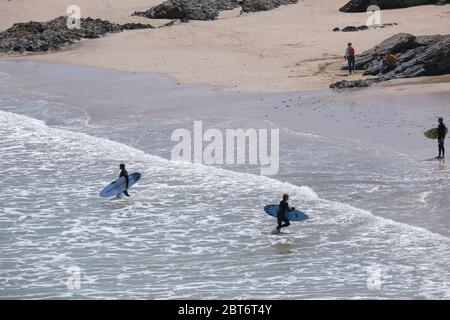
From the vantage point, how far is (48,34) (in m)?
44.0

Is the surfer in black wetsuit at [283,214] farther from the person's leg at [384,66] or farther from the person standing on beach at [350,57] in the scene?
the person standing on beach at [350,57]

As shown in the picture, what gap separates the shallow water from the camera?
48.7ft

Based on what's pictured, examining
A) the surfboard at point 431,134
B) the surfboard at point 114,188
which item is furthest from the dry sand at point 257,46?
the surfboard at point 114,188

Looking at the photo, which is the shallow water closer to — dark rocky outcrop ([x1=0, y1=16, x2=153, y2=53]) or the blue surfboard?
the blue surfboard

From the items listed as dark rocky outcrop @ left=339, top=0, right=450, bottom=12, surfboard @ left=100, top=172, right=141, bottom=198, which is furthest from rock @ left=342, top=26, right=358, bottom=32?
surfboard @ left=100, top=172, right=141, bottom=198

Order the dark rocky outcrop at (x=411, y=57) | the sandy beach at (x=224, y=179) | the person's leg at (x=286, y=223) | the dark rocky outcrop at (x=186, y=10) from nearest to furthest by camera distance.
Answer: the sandy beach at (x=224, y=179) → the person's leg at (x=286, y=223) → the dark rocky outcrop at (x=411, y=57) → the dark rocky outcrop at (x=186, y=10)

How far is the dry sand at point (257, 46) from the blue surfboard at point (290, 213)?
40.1ft

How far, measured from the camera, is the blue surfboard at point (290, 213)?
17.1 meters

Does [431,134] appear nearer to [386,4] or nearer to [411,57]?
[411,57]

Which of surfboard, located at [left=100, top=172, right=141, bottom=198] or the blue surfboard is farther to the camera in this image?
surfboard, located at [left=100, top=172, right=141, bottom=198]

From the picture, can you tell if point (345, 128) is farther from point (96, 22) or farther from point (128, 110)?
point (96, 22)

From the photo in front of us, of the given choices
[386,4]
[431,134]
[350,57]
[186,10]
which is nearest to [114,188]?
[431,134]

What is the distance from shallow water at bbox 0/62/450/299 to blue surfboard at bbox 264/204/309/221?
246 mm

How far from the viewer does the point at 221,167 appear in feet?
72.4
